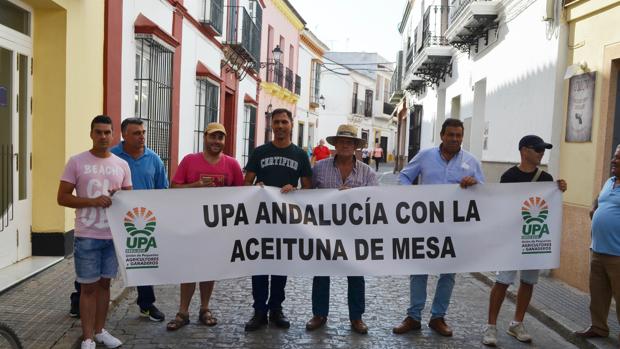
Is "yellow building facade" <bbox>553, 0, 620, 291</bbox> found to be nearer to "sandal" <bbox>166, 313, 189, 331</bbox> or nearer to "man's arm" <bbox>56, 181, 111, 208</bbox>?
"sandal" <bbox>166, 313, 189, 331</bbox>

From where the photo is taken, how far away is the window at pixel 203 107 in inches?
512

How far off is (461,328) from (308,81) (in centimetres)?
A: 2729

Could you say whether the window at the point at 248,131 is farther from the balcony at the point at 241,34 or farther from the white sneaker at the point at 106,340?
the white sneaker at the point at 106,340

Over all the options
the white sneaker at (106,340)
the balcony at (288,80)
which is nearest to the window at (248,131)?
the balcony at (288,80)

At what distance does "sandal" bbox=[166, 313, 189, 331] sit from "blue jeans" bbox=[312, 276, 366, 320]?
3.60 feet

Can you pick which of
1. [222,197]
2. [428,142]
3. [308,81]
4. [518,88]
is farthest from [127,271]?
[308,81]

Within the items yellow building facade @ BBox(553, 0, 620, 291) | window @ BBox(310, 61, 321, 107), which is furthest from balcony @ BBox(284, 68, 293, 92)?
yellow building facade @ BBox(553, 0, 620, 291)

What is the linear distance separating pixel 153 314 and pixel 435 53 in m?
10.8

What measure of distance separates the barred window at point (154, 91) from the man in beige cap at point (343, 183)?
4.90 metres

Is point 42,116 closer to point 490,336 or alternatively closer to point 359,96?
point 490,336

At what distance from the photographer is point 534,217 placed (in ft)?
16.3

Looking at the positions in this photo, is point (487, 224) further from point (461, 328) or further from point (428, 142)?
point (428, 142)

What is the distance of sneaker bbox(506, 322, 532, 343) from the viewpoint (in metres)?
4.96

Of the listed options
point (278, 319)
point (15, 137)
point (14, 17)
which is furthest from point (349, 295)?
point (14, 17)
